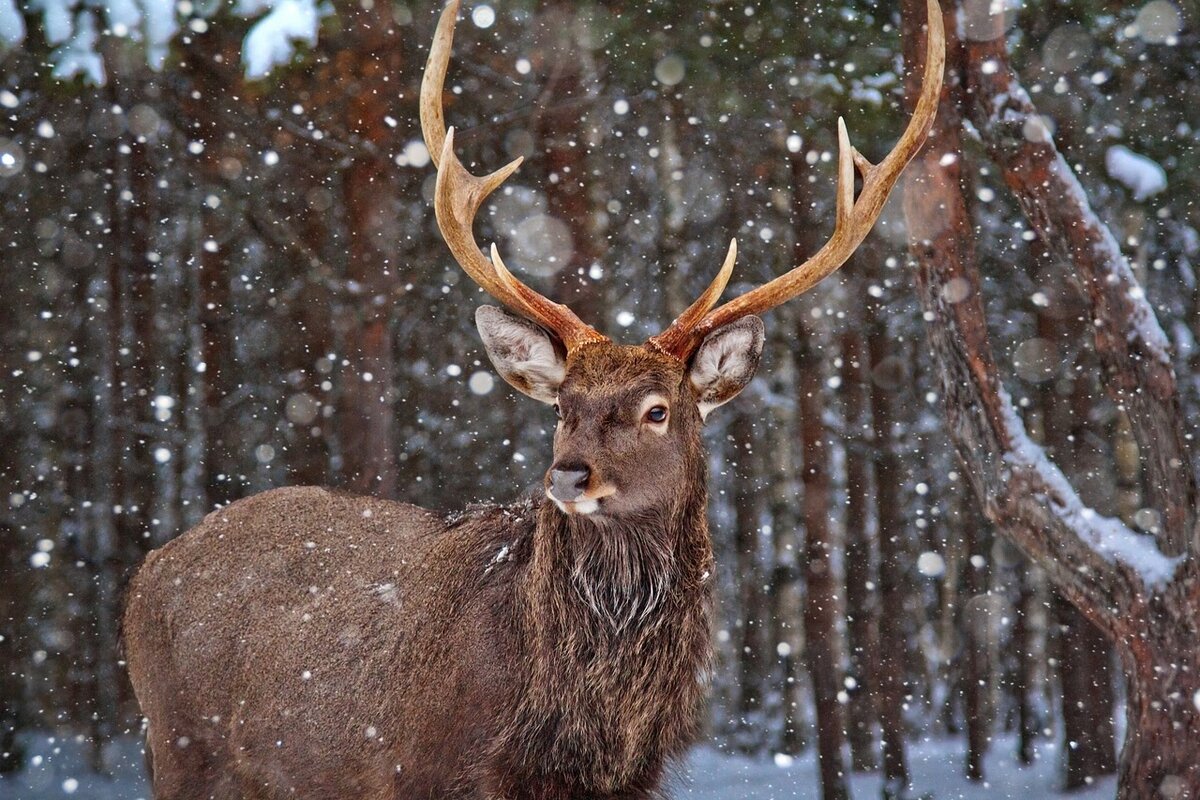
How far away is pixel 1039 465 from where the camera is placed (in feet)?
18.6

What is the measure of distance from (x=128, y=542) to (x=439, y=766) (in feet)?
20.1

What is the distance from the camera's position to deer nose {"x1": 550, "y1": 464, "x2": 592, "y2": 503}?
334 cm

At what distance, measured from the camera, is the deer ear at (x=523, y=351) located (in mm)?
4133

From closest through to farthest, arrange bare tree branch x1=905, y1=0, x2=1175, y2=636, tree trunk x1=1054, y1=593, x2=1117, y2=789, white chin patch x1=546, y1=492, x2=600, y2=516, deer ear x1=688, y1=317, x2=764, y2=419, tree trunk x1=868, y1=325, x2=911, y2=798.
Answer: white chin patch x1=546, y1=492, x2=600, y2=516, deer ear x1=688, y1=317, x2=764, y2=419, bare tree branch x1=905, y1=0, x2=1175, y2=636, tree trunk x1=1054, y1=593, x2=1117, y2=789, tree trunk x1=868, y1=325, x2=911, y2=798

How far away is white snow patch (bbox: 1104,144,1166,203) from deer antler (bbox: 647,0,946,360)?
4.80 meters

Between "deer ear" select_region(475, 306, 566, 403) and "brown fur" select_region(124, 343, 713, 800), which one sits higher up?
"deer ear" select_region(475, 306, 566, 403)

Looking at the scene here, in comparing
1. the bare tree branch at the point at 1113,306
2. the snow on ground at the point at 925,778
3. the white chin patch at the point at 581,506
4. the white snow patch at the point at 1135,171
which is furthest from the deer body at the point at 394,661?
the white snow patch at the point at 1135,171

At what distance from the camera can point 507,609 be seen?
154 inches

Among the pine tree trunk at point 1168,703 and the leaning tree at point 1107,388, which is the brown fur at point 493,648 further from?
the pine tree trunk at point 1168,703

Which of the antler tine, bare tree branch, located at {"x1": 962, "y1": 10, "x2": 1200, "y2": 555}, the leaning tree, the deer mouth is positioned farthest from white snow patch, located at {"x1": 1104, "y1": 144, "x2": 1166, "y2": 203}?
the deer mouth

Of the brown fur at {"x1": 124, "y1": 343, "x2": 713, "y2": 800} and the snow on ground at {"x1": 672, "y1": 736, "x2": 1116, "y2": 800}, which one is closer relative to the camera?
the brown fur at {"x1": 124, "y1": 343, "x2": 713, "y2": 800}

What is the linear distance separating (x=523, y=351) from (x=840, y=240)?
1306 mm

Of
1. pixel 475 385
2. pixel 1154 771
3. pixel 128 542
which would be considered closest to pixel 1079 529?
pixel 1154 771

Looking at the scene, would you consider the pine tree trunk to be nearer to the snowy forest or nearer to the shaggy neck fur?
the shaggy neck fur
